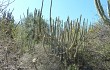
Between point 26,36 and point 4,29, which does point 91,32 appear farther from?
point 4,29

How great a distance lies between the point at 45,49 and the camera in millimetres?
9273

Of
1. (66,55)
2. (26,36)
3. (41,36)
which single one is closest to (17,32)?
(26,36)

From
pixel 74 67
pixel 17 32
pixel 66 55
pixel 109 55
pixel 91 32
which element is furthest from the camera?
pixel 91 32

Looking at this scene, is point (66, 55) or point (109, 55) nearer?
point (66, 55)

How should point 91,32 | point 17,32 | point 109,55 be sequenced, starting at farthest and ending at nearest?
point 91,32 → point 17,32 → point 109,55

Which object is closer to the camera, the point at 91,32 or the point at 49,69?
the point at 49,69

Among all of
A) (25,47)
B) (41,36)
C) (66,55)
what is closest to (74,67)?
(66,55)

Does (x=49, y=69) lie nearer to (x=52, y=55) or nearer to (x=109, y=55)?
(x=52, y=55)

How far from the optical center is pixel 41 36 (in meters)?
9.47

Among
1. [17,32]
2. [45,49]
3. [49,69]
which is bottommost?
[49,69]

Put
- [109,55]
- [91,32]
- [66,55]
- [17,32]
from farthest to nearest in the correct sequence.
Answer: [91,32] → [17,32] → [109,55] → [66,55]

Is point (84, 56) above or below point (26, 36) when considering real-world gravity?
below

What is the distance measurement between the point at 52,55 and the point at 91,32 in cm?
348

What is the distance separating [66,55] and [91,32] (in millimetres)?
3176
